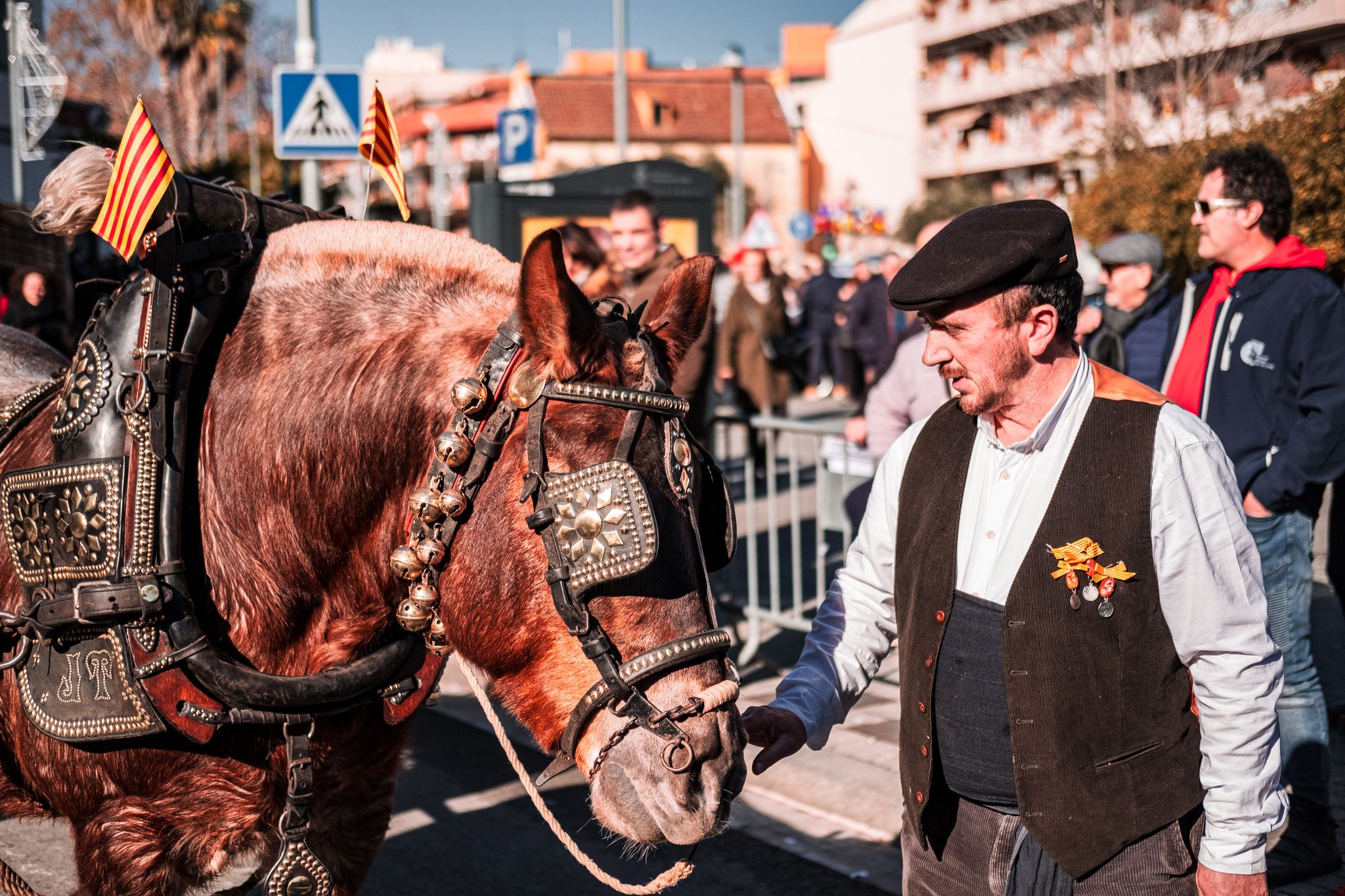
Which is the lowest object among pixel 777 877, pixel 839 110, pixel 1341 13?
pixel 777 877

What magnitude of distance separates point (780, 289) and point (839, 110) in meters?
47.9

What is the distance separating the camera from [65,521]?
7.82ft

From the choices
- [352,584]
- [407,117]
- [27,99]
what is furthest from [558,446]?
[407,117]

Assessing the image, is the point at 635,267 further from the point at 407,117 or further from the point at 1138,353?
the point at 407,117

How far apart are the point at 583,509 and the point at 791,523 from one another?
4.69 m

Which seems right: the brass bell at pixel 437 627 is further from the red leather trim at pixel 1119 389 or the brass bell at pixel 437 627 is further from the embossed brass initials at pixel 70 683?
the red leather trim at pixel 1119 389

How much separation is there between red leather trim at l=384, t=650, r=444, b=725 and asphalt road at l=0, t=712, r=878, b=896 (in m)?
1.43

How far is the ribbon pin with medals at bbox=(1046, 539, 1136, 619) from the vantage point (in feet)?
7.48

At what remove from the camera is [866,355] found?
15312mm

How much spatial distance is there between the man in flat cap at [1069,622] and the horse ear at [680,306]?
1.19ft

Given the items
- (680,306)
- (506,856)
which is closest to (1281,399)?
(680,306)

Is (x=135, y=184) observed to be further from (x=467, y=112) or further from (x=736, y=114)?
(x=467, y=112)

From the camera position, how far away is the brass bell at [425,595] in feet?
7.27

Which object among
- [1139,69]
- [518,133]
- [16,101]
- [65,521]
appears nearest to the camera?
[65,521]
